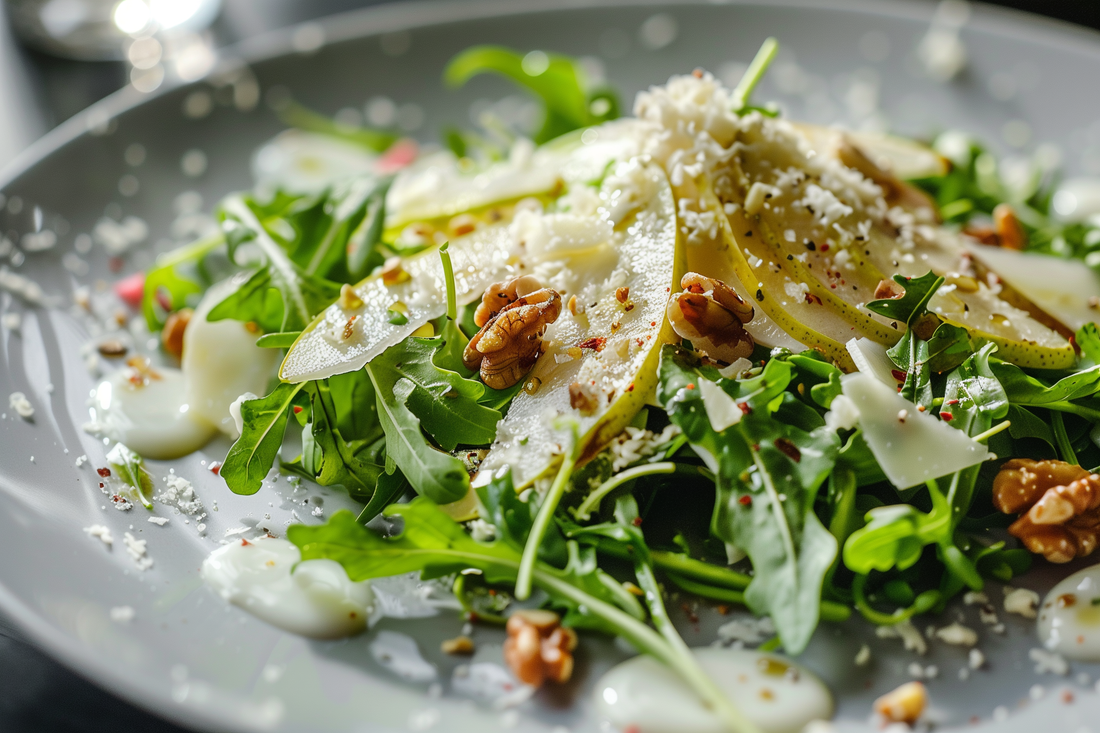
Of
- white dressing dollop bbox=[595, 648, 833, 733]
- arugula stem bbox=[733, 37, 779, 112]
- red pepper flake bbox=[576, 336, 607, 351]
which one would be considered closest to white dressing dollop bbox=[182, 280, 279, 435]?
red pepper flake bbox=[576, 336, 607, 351]

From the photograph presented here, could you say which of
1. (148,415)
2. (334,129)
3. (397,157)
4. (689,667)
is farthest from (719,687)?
(334,129)

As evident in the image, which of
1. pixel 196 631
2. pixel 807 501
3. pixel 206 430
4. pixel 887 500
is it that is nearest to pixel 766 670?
pixel 807 501

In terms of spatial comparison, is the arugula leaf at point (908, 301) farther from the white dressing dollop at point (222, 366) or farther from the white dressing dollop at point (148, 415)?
the white dressing dollop at point (148, 415)

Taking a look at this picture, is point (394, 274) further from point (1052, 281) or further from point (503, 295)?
point (1052, 281)

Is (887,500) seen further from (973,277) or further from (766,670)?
(973,277)

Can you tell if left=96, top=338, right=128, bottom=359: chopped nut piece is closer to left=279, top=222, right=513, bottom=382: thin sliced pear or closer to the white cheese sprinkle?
the white cheese sprinkle

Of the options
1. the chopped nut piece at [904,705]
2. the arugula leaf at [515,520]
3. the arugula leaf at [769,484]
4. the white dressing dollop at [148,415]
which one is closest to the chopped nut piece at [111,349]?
the white dressing dollop at [148,415]
